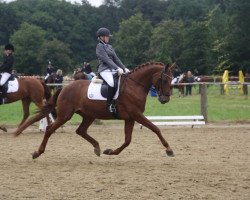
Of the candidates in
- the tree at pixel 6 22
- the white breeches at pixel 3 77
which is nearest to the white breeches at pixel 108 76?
the white breeches at pixel 3 77

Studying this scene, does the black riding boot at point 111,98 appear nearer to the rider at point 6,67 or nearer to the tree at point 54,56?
the rider at point 6,67

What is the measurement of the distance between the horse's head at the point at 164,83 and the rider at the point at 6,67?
6971mm

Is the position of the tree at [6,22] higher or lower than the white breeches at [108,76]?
higher

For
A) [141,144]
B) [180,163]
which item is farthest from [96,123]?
[180,163]

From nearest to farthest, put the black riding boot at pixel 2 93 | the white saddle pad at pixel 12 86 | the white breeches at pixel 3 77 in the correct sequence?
the white breeches at pixel 3 77 < the black riding boot at pixel 2 93 < the white saddle pad at pixel 12 86

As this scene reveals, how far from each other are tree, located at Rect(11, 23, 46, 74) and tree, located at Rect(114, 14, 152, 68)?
40.2 ft

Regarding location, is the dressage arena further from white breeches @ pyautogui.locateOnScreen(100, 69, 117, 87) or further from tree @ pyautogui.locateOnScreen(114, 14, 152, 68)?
tree @ pyautogui.locateOnScreen(114, 14, 152, 68)

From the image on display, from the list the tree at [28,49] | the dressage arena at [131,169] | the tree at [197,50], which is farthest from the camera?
the tree at [28,49]

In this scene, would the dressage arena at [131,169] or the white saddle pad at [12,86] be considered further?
the white saddle pad at [12,86]

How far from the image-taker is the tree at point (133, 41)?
84625 mm

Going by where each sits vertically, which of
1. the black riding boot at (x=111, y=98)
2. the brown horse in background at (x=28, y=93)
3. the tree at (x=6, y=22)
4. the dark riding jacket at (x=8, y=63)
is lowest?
the brown horse in background at (x=28, y=93)

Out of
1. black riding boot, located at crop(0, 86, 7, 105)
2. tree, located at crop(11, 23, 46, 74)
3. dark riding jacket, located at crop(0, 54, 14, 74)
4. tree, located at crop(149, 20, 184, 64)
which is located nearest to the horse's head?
dark riding jacket, located at crop(0, 54, 14, 74)

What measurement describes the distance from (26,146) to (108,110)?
3406 mm

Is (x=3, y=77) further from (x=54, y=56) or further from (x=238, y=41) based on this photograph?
(x=54, y=56)
